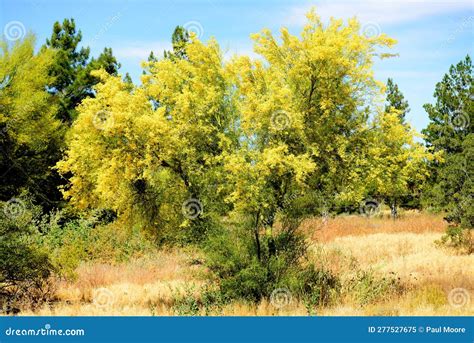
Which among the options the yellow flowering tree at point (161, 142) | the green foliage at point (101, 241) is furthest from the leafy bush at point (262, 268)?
the green foliage at point (101, 241)

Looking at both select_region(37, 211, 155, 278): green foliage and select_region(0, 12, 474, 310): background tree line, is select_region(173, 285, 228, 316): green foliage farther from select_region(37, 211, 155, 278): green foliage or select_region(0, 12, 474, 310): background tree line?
select_region(37, 211, 155, 278): green foliage

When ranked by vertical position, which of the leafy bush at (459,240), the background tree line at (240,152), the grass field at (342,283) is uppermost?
the background tree line at (240,152)

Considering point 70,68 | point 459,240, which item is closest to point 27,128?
point 70,68

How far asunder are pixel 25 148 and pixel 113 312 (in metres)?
19.9

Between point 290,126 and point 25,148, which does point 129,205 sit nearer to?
point 290,126

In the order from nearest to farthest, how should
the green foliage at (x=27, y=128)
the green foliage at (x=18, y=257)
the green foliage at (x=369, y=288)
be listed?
the green foliage at (x=369, y=288)
the green foliage at (x=18, y=257)
the green foliage at (x=27, y=128)

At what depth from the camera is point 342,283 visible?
1396 cm

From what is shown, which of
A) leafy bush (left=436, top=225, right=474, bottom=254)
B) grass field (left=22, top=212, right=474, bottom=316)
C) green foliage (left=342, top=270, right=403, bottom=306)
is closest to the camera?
grass field (left=22, top=212, right=474, bottom=316)

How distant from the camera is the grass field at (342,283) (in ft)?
38.5

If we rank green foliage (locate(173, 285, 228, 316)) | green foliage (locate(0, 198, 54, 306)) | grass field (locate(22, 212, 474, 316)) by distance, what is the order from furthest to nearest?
1. green foliage (locate(0, 198, 54, 306))
2. grass field (locate(22, 212, 474, 316))
3. green foliage (locate(173, 285, 228, 316))

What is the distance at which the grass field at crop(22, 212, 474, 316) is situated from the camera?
1173 cm

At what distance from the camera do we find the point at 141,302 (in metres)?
13.8

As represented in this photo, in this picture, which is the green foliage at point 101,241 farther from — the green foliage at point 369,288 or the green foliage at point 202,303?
the green foliage at point 369,288

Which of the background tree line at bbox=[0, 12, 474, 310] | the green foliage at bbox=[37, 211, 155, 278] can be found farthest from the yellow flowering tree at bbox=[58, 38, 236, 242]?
the green foliage at bbox=[37, 211, 155, 278]
